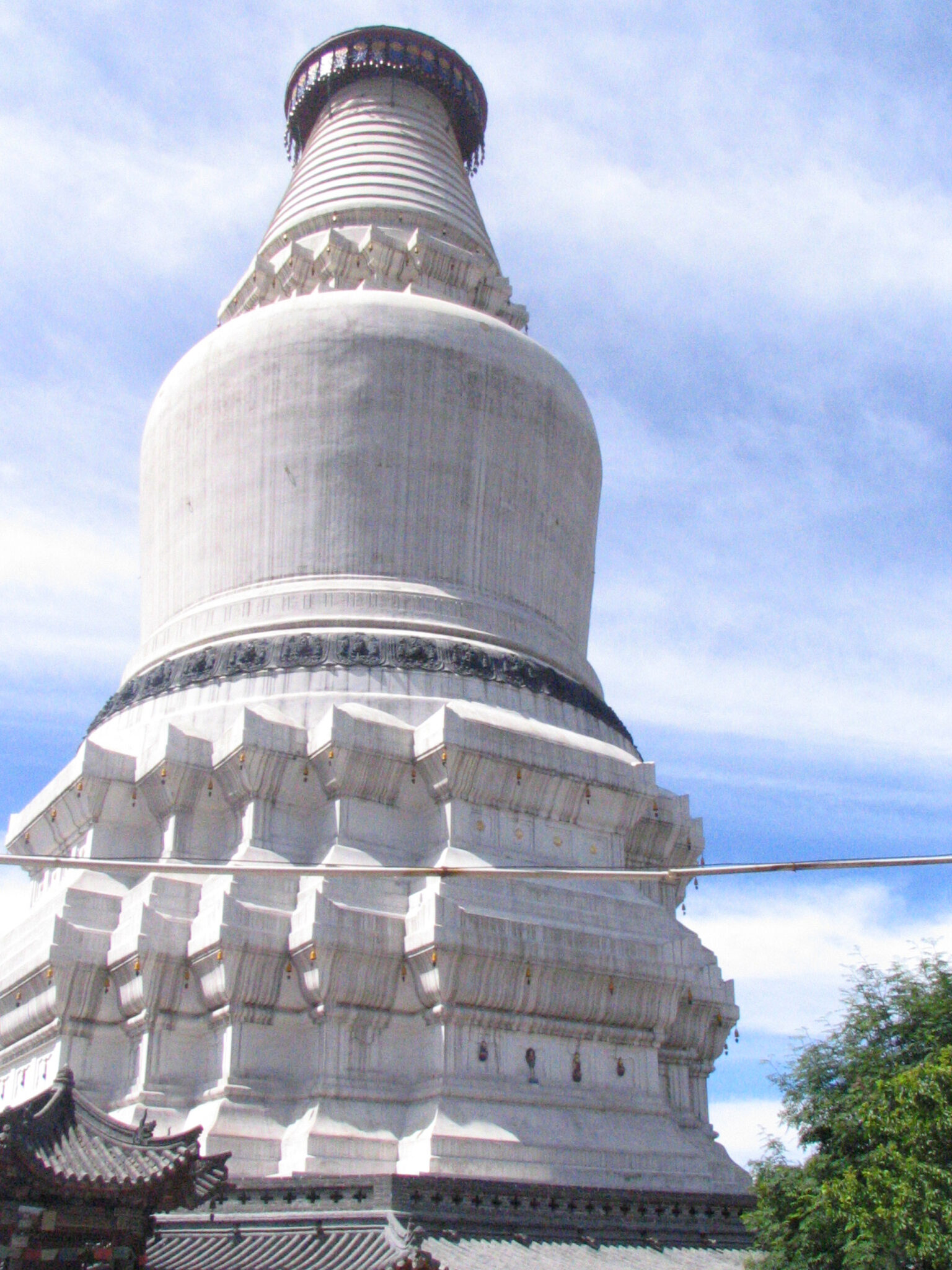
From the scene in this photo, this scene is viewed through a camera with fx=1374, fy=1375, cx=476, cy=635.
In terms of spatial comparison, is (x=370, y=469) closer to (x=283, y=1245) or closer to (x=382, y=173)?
(x=382, y=173)

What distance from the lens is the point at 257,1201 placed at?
1563 cm

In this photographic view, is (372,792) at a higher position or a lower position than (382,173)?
lower

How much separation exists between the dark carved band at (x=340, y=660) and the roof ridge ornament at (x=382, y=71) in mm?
15533

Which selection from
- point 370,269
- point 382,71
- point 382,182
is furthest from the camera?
point 382,71

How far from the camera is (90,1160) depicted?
40.9ft

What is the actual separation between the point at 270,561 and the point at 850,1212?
14.6 metres

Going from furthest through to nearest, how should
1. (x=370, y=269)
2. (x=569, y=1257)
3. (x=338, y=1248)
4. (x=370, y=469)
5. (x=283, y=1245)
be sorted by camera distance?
(x=370, y=269) < (x=370, y=469) < (x=569, y=1257) < (x=283, y=1245) < (x=338, y=1248)

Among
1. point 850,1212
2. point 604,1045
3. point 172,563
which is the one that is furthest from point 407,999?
point 172,563

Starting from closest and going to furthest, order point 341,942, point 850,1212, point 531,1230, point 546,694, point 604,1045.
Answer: point 850,1212, point 531,1230, point 341,942, point 604,1045, point 546,694

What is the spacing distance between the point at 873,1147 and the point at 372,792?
372 inches

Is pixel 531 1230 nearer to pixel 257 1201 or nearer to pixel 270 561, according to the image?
pixel 257 1201

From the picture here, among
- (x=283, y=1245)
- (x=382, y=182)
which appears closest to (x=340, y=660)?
(x=283, y=1245)

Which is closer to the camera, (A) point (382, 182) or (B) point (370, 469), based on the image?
(B) point (370, 469)

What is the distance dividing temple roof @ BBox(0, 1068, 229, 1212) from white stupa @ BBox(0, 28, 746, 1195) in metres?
4.53
